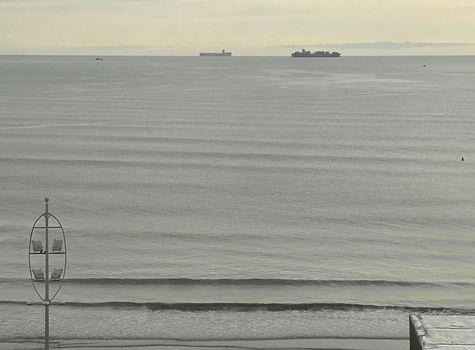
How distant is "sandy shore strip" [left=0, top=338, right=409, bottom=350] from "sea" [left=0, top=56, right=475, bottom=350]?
3.5 inches

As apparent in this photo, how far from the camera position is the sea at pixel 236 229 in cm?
2383

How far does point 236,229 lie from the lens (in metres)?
37.6

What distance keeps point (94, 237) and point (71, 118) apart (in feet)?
170

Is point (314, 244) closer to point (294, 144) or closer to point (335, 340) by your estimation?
point (335, 340)

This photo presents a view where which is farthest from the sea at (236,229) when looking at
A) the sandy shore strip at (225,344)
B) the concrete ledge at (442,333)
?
the concrete ledge at (442,333)

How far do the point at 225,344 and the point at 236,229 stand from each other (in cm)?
1598

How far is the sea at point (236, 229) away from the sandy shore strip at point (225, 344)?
9 cm

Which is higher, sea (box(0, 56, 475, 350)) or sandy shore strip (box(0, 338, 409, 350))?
sea (box(0, 56, 475, 350))

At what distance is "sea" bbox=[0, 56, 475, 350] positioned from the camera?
78.2ft

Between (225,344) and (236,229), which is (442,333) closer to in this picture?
(225,344)

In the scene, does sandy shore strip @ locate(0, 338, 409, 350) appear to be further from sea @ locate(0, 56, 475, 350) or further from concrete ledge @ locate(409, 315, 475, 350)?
concrete ledge @ locate(409, 315, 475, 350)

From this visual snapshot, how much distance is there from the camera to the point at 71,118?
3342 inches

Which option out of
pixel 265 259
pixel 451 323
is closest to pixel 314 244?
pixel 265 259

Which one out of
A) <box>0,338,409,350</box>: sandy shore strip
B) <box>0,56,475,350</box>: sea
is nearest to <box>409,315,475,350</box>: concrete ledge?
<box>0,338,409,350</box>: sandy shore strip
